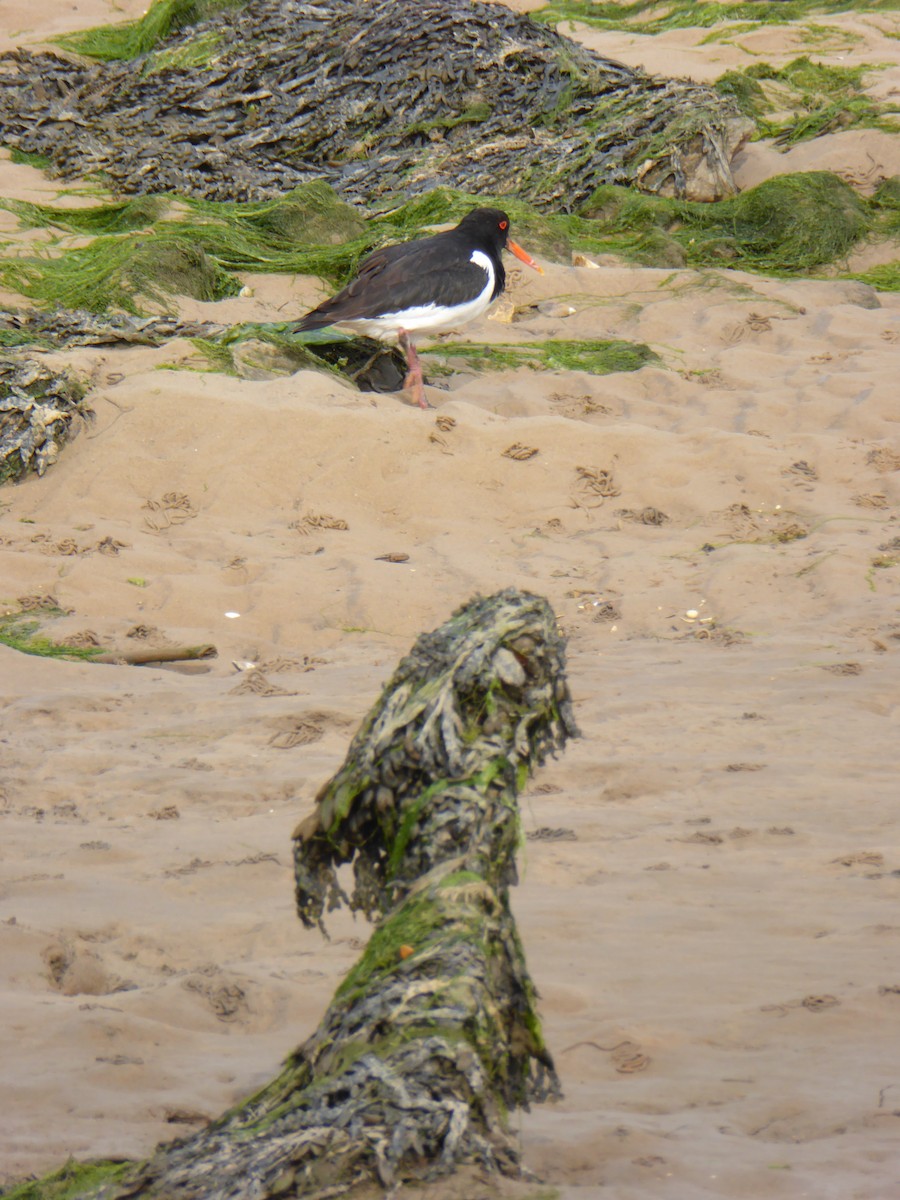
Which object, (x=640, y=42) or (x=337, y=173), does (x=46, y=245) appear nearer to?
(x=337, y=173)

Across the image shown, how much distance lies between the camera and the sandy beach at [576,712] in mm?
2264

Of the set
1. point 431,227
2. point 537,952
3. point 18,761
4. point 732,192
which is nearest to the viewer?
point 537,952

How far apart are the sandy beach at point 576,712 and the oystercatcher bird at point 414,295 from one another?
1.31 feet

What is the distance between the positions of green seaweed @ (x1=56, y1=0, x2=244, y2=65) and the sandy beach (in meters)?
7.27

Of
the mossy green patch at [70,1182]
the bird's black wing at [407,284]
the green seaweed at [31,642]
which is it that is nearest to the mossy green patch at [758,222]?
the bird's black wing at [407,284]

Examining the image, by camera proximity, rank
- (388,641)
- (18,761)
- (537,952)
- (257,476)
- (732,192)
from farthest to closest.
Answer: (732,192) → (257,476) → (388,641) → (18,761) → (537,952)

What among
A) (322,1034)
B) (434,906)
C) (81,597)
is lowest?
(81,597)

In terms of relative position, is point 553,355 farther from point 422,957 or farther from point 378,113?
point 422,957

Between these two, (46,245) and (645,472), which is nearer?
(645,472)

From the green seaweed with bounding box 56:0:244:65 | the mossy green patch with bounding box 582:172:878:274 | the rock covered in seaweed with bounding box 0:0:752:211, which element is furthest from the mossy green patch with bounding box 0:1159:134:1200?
the green seaweed with bounding box 56:0:244:65

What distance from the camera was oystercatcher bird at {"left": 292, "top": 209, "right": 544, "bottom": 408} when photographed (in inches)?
275

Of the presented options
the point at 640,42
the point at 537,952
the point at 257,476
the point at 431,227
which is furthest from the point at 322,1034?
the point at 640,42

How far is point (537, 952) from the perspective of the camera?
2.73m

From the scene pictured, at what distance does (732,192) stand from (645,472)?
5.50m
